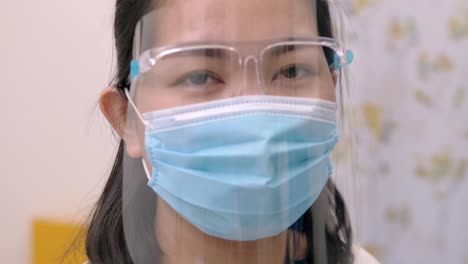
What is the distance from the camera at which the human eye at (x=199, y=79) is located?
727 mm

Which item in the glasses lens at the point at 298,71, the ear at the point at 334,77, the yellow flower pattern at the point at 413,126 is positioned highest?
the glasses lens at the point at 298,71

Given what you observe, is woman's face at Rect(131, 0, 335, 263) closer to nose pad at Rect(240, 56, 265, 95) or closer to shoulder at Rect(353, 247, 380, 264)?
nose pad at Rect(240, 56, 265, 95)

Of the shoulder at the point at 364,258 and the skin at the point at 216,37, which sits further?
the shoulder at the point at 364,258

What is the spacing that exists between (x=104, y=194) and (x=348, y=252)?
449 millimetres

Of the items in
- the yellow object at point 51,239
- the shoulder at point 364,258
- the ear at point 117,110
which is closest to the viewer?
the ear at point 117,110

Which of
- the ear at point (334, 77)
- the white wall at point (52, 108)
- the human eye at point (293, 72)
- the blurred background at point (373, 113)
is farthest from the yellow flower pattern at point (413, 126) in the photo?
the white wall at point (52, 108)

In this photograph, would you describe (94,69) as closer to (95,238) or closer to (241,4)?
(95,238)

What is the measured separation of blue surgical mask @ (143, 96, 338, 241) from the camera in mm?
695

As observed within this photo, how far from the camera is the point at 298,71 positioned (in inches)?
29.4

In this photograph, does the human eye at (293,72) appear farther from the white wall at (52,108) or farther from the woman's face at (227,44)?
the white wall at (52,108)

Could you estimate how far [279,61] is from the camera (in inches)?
28.8

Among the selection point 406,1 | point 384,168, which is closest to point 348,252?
point 384,168

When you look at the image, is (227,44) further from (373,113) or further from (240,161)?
(373,113)

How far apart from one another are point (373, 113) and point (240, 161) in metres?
0.60
